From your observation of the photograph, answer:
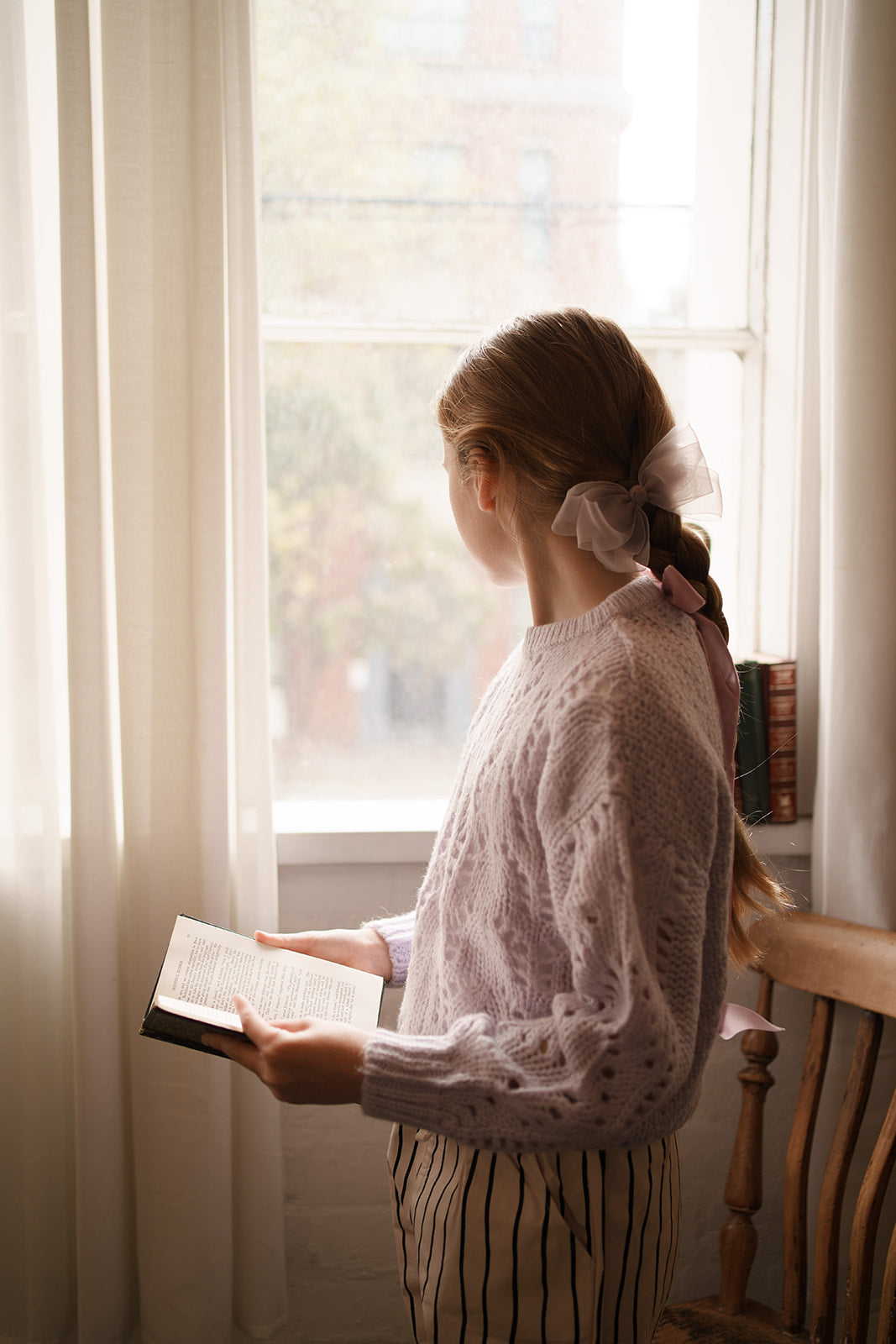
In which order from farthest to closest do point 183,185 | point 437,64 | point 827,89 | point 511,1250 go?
1. point 437,64
2. point 827,89
3. point 183,185
4. point 511,1250

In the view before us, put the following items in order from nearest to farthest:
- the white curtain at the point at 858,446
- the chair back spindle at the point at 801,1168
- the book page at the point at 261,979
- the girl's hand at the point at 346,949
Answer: the book page at the point at 261,979 → the girl's hand at the point at 346,949 → the chair back spindle at the point at 801,1168 → the white curtain at the point at 858,446

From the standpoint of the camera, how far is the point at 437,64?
1.54 m

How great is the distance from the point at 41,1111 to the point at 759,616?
1390 millimetres

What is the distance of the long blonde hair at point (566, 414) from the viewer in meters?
0.82

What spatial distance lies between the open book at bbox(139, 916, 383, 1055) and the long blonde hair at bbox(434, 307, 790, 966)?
44 centimetres

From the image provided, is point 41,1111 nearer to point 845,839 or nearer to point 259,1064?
point 259,1064

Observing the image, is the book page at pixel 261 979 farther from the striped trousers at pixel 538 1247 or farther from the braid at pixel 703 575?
the braid at pixel 703 575

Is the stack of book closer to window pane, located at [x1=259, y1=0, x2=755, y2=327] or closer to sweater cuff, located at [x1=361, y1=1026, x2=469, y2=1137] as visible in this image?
window pane, located at [x1=259, y1=0, x2=755, y2=327]

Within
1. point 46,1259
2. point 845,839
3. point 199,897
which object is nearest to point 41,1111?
point 46,1259

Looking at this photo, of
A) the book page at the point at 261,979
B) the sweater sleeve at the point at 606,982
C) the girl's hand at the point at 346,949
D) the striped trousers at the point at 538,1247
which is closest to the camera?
the sweater sleeve at the point at 606,982

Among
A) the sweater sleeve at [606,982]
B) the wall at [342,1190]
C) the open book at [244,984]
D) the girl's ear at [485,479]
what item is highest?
the girl's ear at [485,479]

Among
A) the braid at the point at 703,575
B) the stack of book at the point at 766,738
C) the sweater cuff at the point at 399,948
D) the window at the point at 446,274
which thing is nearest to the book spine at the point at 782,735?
the stack of book at the point at 766,738

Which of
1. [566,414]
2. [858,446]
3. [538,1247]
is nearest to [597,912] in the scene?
[538,1247]

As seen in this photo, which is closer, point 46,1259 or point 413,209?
point 46,1259
